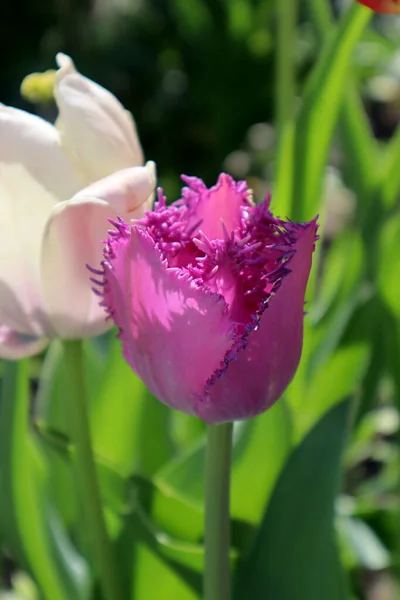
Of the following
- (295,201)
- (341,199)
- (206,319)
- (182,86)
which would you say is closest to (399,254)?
(295,201)

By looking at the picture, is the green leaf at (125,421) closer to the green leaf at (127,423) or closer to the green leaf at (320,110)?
the green leaf at (127,423)

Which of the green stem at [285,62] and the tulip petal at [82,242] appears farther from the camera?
the green stem at [285,62]

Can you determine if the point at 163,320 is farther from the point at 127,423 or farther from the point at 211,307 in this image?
the point at 127,423

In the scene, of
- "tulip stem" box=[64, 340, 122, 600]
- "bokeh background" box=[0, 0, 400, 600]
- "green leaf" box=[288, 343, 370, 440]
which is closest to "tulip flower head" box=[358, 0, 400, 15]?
"tulip stem" box=[64, 340, 122, 600]

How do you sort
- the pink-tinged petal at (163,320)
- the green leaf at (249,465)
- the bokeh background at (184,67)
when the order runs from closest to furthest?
1. the pink-tinged petal at (163,320)
2. the green leaf at (249,465)
3. the bokeh background at (184,67)

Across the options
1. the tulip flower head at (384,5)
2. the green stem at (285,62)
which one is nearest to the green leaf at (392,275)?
the green stem at (285,62)

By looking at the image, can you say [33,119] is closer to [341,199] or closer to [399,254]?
[399,254]
